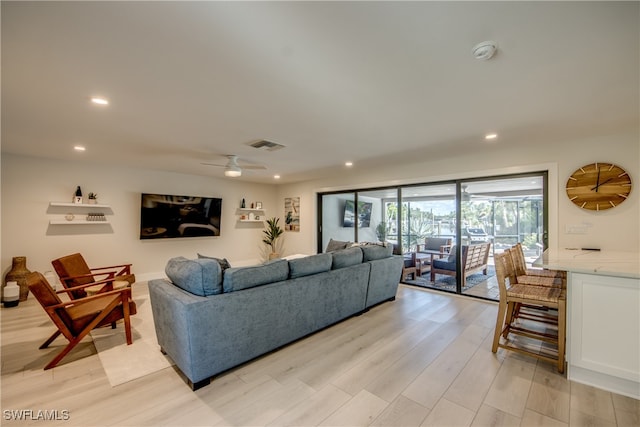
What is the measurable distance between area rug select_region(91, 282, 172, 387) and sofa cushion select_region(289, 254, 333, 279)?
4.54 ft

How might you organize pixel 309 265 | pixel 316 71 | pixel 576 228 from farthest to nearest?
pixel 576 228, pixel 309 265, pixel 316 71

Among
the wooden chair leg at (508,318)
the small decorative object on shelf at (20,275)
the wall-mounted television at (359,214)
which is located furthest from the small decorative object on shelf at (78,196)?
the wooden chair leg at (508,318)

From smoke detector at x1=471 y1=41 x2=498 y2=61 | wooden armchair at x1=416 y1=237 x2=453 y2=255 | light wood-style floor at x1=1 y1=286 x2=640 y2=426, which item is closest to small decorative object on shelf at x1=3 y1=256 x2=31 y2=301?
→ light wood-style floor at x1=1 y1=286 x2=640 y2=426

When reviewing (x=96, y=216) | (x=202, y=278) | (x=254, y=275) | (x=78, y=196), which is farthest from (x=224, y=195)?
(x=202, y=278)

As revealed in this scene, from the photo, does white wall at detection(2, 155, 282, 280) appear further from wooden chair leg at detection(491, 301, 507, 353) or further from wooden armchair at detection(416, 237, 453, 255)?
wooden chair leg at detection(491, 301, 507, 353)

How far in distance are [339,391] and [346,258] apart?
1576 mm

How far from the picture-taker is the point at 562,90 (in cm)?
223

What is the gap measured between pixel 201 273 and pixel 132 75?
1.58 meters

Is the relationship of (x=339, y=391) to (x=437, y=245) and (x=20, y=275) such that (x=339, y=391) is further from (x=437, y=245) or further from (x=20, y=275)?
(x=20, y=275)

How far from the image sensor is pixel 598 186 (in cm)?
339

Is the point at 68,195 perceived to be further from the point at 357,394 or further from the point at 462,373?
the point at 462,373

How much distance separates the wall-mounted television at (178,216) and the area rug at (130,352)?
262 cm

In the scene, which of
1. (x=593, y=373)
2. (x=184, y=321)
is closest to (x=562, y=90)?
(x=593, y=373)

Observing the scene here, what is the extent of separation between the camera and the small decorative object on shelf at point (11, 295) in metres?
3.94
